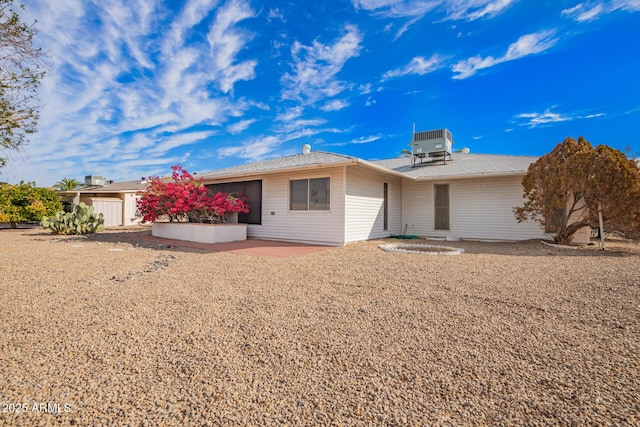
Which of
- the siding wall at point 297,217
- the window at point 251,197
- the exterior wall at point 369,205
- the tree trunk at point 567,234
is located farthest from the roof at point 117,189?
the tree trunk at point 567,234

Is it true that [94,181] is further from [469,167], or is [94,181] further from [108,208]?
[469,167]

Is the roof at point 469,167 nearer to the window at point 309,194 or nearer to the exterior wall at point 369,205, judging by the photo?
the exterior wall at point 369,205

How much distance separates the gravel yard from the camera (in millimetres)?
1686

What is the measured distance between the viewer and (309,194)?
31.7ft

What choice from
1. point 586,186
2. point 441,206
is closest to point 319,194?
point 441,206

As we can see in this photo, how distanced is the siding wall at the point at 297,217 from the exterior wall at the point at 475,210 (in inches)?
160

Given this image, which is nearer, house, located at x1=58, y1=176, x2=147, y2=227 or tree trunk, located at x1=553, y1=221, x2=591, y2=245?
tree trunk, located at x1=553, y1=221, x2=591, y2=245

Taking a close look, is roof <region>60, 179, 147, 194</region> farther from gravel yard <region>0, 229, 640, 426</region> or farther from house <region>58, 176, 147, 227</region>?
gravel yard <region>0, 229, 640, 426</region>

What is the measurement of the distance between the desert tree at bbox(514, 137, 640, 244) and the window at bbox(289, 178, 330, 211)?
6073mm

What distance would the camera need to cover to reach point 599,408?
5.53 ft

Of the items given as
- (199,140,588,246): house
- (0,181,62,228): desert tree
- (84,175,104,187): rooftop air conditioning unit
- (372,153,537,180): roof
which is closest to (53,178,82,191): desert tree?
(84,175,104,187): rooftop air conditioning unit

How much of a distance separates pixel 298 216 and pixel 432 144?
693 cm

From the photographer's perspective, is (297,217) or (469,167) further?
(469,167)

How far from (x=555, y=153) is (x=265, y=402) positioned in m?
10.2
